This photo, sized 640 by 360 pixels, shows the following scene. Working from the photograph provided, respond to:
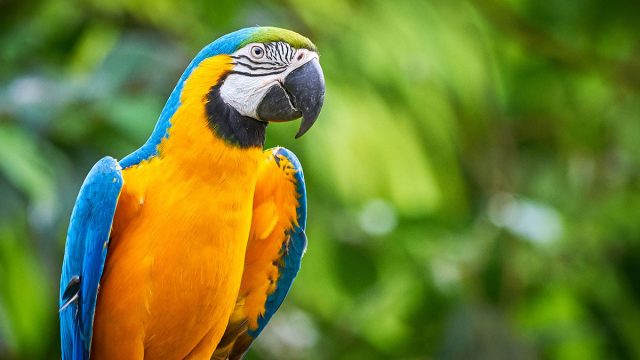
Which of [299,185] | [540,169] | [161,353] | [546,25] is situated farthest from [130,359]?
[540,169]

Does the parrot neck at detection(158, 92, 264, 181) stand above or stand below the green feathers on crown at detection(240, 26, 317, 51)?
below

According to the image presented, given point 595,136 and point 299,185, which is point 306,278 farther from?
point 299,185

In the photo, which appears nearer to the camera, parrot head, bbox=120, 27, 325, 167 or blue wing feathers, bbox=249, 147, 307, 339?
parrot head, bbox=120, 27, 325, 167

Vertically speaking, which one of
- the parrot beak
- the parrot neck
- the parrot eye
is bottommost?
the parrot neck

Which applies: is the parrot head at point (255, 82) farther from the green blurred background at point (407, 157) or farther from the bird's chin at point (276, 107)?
the green blurred background at point (407, 157)

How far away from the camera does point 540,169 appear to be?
385cm

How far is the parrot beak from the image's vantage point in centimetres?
109

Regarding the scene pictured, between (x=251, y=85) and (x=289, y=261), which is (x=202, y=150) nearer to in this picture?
(x=251, y=85)

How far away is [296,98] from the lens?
43.4 inches

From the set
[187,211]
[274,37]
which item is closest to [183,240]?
[187,211]

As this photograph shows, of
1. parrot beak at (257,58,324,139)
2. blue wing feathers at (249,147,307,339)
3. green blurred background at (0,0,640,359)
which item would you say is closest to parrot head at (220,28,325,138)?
parrot beak at (257,58,324,139)

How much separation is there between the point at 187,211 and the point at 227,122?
12 centimetres

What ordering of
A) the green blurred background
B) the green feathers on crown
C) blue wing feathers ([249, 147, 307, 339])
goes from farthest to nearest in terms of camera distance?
the green blurred background < blue wing feathers ([249, 147, 307, 339]) < the green feathers on crown

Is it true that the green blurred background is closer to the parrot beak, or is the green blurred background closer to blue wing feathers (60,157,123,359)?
blue wing feathers (60,157,123,359)
